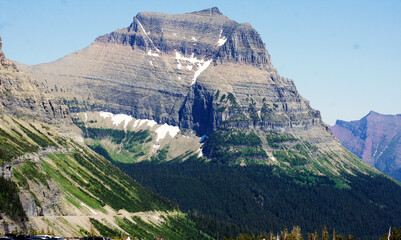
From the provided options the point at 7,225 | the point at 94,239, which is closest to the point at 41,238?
the point at 94,239

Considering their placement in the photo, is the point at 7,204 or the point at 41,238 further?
the point at 7,204

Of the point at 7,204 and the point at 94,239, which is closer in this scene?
the point at 94,239

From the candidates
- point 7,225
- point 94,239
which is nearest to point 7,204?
point 7,225

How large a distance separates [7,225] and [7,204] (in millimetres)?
10231

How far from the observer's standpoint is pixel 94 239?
124 metres

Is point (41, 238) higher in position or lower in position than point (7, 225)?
higher

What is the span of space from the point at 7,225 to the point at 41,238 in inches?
3112

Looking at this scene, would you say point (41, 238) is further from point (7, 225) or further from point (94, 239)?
point (7, 225)

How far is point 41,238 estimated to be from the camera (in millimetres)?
Result: 117375

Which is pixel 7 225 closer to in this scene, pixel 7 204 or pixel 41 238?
pixel 7 204

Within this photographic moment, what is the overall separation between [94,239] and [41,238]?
10418mm

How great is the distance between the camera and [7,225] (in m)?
191

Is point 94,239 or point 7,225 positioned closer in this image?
point 94,239

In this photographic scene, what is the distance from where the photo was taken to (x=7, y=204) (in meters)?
200
